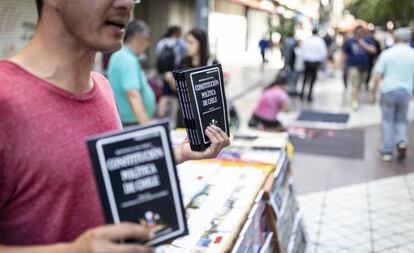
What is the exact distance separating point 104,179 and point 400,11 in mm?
11622

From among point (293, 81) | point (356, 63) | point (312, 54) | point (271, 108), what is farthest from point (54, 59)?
point (293, 81)

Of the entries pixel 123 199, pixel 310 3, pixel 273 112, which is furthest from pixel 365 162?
pixel 310 3

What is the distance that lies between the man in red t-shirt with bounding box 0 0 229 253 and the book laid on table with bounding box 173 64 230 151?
307 millimetres

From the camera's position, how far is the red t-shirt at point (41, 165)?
1.03 m

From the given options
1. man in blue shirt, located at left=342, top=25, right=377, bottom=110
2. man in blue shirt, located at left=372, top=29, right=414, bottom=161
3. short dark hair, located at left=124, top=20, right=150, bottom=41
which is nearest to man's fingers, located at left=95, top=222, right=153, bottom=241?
short dark hair, located at left=124, top=20, right=150, bottom=41

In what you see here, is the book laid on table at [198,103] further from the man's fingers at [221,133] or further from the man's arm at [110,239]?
the man's arm at [110,239]

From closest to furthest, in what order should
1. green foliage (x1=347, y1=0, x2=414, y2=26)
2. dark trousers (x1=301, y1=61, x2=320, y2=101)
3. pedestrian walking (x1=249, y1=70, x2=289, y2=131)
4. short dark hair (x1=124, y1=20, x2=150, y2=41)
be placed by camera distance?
1. short dark hair (x1=124, y1=20, x2=150, y2=41)
2. pedestrian walking (x1=249, y1=70, x2=289, y2=131)
3. green foliage (x1=347, y1=0, x2=414, y2=26)
4. dark trousers (x1=301, y1=61, x2=320, y2=101)

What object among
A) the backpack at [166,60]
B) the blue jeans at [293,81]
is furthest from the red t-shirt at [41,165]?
the blue jeans at [293,81]

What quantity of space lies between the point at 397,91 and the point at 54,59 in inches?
238

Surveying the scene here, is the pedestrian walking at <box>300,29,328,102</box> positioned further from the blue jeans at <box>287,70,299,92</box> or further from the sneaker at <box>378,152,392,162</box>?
the sneaker at <box>378,152,392,162</box>

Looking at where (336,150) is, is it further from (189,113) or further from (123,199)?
(123,199)

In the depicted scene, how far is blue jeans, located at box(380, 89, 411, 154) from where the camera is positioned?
6.42 metres

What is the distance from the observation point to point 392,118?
6535 millimetres

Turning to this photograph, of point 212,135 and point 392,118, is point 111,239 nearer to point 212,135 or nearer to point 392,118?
point 212,135
